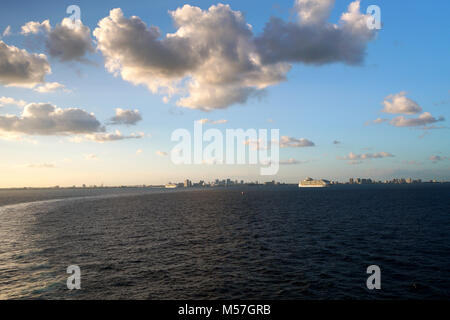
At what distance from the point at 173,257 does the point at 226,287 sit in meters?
15.8

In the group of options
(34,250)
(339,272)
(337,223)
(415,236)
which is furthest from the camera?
(337,223)
